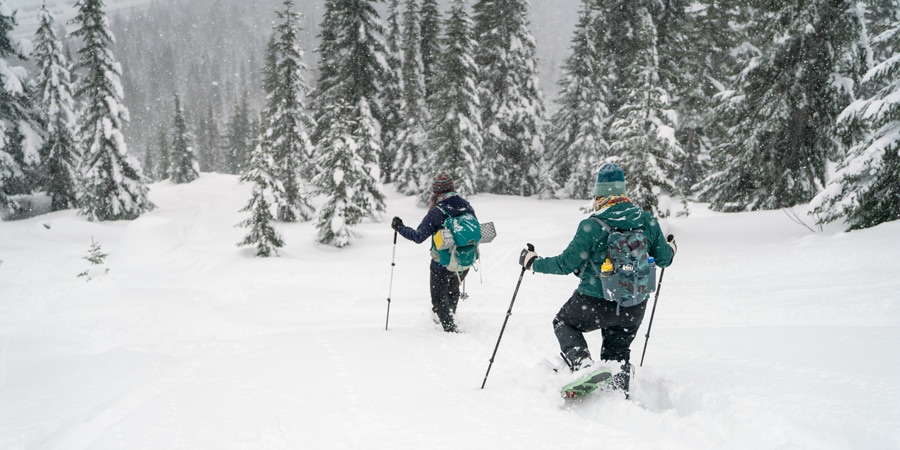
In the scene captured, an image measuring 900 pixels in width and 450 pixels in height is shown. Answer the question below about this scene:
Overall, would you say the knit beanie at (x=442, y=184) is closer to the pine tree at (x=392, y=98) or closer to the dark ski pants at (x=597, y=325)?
the dark ski pants at (x=597, y=325)

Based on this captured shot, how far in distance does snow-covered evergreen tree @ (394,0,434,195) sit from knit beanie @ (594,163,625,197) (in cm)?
2327

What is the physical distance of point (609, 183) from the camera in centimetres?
393

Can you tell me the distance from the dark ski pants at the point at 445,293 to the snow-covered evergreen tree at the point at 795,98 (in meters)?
12.8

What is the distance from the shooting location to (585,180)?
2755cm

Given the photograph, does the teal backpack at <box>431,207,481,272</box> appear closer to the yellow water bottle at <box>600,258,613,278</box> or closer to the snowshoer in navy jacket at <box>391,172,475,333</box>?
the snowshoer in navy jacket at <box>391,172,475,333</box>

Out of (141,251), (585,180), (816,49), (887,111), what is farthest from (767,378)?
(585,180)

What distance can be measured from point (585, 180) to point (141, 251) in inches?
904

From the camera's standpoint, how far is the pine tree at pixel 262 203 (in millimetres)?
15145

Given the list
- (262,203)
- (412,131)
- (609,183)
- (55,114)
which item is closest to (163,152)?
(55,114)

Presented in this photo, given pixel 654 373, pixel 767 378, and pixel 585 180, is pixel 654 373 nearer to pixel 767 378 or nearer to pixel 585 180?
pixel 767 378

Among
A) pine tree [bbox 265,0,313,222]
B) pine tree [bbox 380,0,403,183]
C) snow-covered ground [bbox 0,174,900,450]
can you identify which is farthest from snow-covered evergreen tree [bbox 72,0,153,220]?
pine tree [bbox 380,0,403,183]

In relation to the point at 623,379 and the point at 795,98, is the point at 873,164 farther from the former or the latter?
the point at 623,379

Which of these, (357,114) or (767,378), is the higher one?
(357,114)

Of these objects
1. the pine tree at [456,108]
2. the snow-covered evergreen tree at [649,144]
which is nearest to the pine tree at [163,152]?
the pine tree at [456,108]
